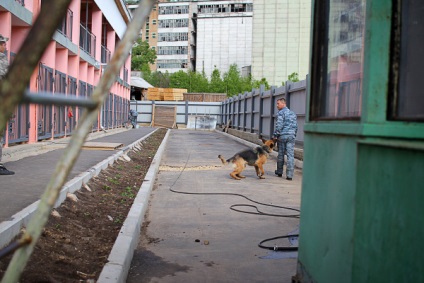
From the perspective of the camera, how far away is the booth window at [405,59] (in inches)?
92.4

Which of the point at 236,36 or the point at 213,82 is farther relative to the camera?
the point at 236,36

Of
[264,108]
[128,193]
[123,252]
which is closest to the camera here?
[123,252]

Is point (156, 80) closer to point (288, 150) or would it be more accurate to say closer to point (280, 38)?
point (280, 38)

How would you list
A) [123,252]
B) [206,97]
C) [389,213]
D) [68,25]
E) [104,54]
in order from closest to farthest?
[389,213] < [123,252] < [68,25] < [104,54] < [206,97]

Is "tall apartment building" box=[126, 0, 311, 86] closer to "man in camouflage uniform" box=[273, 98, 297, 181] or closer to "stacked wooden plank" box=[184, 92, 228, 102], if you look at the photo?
"stacked wooden plank" box=[184, 92, 228, 102]

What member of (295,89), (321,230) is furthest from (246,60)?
(321,230)

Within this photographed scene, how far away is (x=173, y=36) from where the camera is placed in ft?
309

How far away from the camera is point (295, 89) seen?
15875mm

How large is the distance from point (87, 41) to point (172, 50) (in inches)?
2890

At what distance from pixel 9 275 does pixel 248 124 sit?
82.2 feet

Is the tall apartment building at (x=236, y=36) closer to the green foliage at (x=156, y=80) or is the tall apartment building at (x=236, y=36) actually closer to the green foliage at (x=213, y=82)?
the green foliage at (x=213, y=82)

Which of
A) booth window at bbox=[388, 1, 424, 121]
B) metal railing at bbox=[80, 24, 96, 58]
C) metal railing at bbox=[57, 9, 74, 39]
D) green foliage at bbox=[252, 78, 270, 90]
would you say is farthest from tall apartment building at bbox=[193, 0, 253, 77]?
booth window at bbox=[388, 1, 424, 121]

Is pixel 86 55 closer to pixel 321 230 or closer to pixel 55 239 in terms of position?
pixel 55 239

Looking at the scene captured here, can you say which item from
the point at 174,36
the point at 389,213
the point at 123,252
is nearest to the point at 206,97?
the point at 123,252
